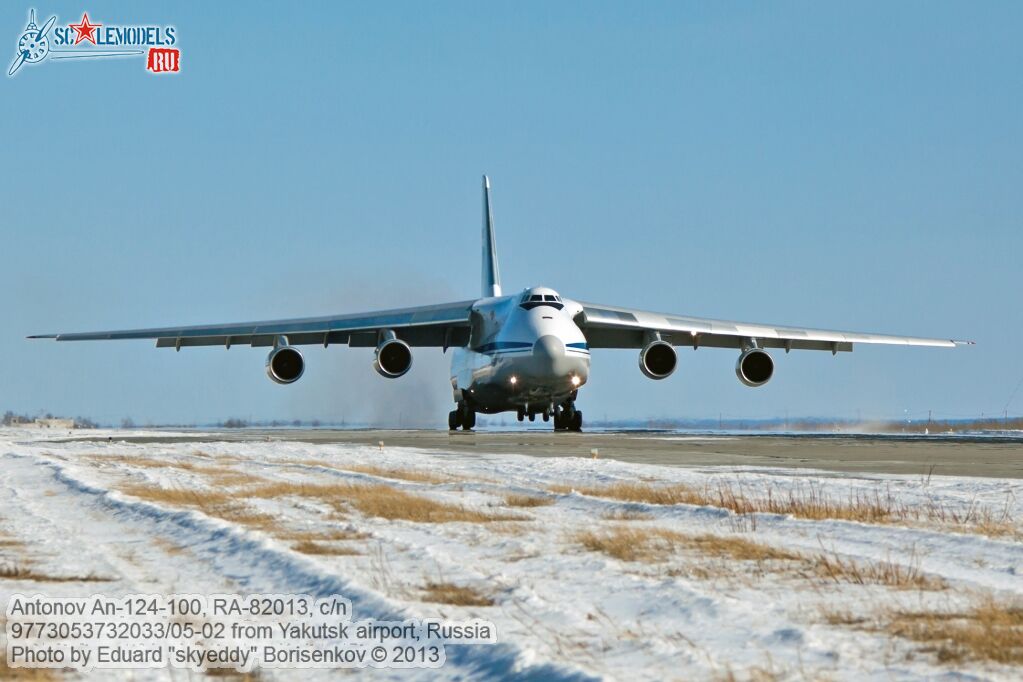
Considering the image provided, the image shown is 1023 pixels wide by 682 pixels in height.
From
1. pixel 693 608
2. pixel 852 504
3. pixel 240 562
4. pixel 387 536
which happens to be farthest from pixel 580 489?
pixel 693 608

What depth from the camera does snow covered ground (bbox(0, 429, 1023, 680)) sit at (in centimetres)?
423

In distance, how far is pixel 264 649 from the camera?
15.0 feet

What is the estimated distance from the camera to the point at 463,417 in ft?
118

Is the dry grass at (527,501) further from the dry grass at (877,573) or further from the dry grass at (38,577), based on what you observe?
the dry grass at (38,577)

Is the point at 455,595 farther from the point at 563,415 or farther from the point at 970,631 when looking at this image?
the point at 563,415

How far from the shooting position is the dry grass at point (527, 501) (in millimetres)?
10172

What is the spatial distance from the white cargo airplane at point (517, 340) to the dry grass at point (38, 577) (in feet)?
76.0

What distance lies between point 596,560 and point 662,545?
31.6 inches

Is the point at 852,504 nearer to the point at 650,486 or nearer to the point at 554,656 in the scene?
the point at 650,486

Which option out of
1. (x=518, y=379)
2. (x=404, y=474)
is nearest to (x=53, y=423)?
(x=518, y=379)

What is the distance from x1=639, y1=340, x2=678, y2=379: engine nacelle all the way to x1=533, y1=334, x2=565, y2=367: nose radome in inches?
161

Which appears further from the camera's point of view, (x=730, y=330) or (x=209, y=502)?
(x=730, y=330)

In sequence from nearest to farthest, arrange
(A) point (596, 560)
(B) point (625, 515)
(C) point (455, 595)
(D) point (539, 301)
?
(C) point (455, 595)
(A) point (596, 560)
(B) point (625, 515)
(D) point (539, 301)

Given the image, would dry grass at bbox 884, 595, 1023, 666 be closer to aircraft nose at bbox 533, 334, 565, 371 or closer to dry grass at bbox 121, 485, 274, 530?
dry grass at bbox 121, 485, 274, 530
